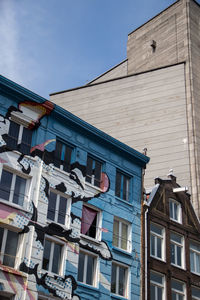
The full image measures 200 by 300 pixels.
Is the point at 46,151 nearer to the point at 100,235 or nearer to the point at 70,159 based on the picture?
the point at 70,159

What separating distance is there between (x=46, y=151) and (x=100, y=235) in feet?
20.6

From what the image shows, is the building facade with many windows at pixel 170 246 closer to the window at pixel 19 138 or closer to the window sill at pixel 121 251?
the window sill at pixel 121 251

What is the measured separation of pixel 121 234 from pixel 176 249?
5375 millimetres

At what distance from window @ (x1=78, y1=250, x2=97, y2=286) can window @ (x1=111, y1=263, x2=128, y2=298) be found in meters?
1.57

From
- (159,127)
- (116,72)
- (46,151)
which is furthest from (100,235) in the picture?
(116,72)

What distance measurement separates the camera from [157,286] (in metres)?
32.6

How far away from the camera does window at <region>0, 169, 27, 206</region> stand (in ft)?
88.7

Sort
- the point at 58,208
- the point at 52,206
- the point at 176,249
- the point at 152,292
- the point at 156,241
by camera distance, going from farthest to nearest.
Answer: the point at 176,249
the point at 156,241
the point at 152,292
the point at 58,208
the point at 52,206

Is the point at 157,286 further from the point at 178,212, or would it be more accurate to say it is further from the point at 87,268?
the point at 178,212

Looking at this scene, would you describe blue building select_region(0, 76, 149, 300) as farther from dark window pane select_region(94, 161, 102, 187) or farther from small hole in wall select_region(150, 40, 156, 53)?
small hole in wall select_region(150, 40, 156, 53)

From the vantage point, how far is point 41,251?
2678cm

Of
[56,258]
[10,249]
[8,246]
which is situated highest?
[56,258]

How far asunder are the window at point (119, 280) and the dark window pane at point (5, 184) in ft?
28.2

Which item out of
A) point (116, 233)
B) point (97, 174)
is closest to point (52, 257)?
point (116, 233)
